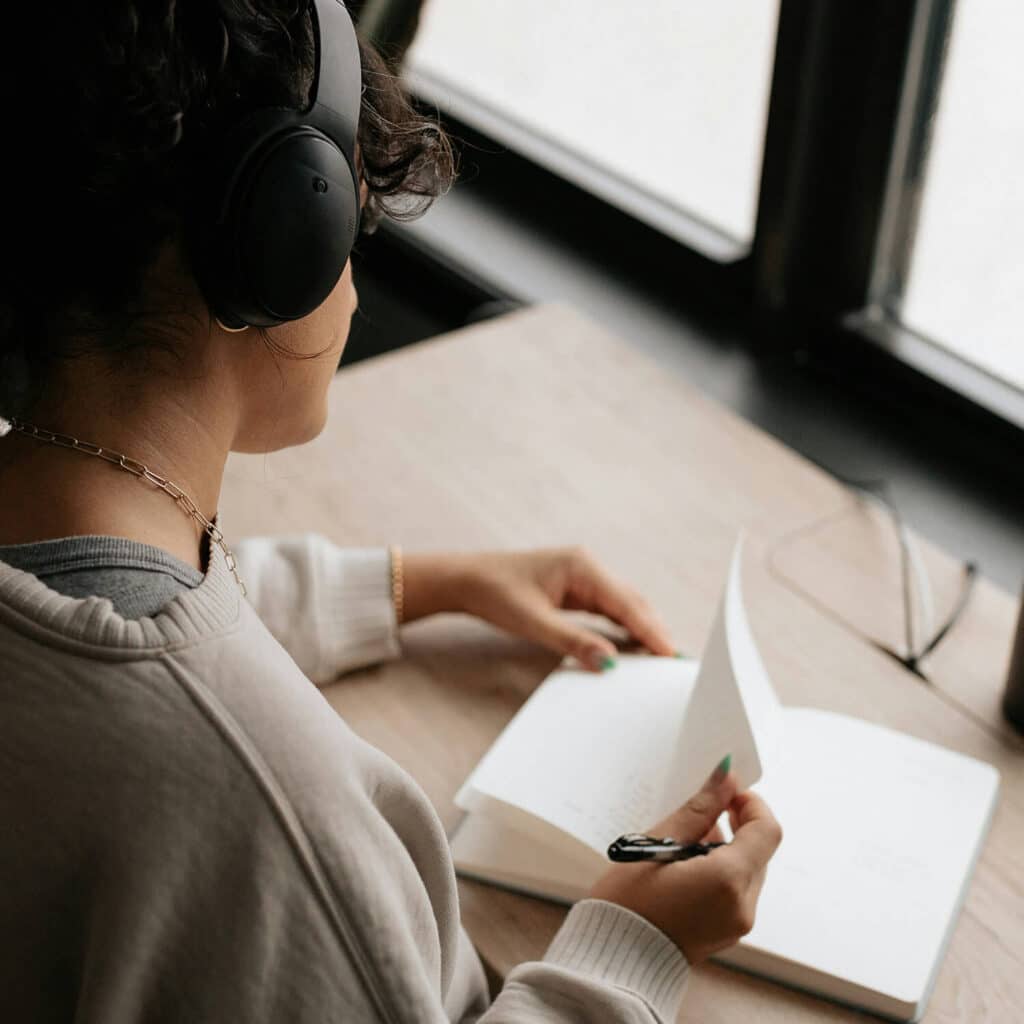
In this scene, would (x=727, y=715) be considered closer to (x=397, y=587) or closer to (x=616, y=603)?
(x=616, y=603)

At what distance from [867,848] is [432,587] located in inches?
15.3

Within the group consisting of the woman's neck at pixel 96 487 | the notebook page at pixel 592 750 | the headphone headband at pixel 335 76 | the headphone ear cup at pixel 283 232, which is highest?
the headphone headband at pixel 335 76

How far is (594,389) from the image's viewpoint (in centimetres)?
136

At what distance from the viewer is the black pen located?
2.56 feet

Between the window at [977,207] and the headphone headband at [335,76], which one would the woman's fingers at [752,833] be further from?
the window at [977,207]

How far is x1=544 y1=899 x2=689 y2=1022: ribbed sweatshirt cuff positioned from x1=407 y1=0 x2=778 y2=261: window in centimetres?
101

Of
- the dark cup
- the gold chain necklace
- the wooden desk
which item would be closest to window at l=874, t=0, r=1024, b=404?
the wooden desk

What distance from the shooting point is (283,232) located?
0.64 metres

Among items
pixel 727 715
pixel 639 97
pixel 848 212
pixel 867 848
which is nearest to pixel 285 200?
pixel 727 715

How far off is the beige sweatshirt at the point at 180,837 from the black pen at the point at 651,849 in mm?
195

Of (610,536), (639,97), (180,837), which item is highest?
(180,837)

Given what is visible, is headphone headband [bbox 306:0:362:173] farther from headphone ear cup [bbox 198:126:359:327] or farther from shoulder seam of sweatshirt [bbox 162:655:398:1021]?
shoulder seam of sweatshirt [bbox 162:655:398:1021]

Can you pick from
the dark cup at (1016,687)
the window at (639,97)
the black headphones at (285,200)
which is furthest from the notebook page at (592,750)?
the window at (639,97)

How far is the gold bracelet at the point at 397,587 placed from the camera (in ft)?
3.41
